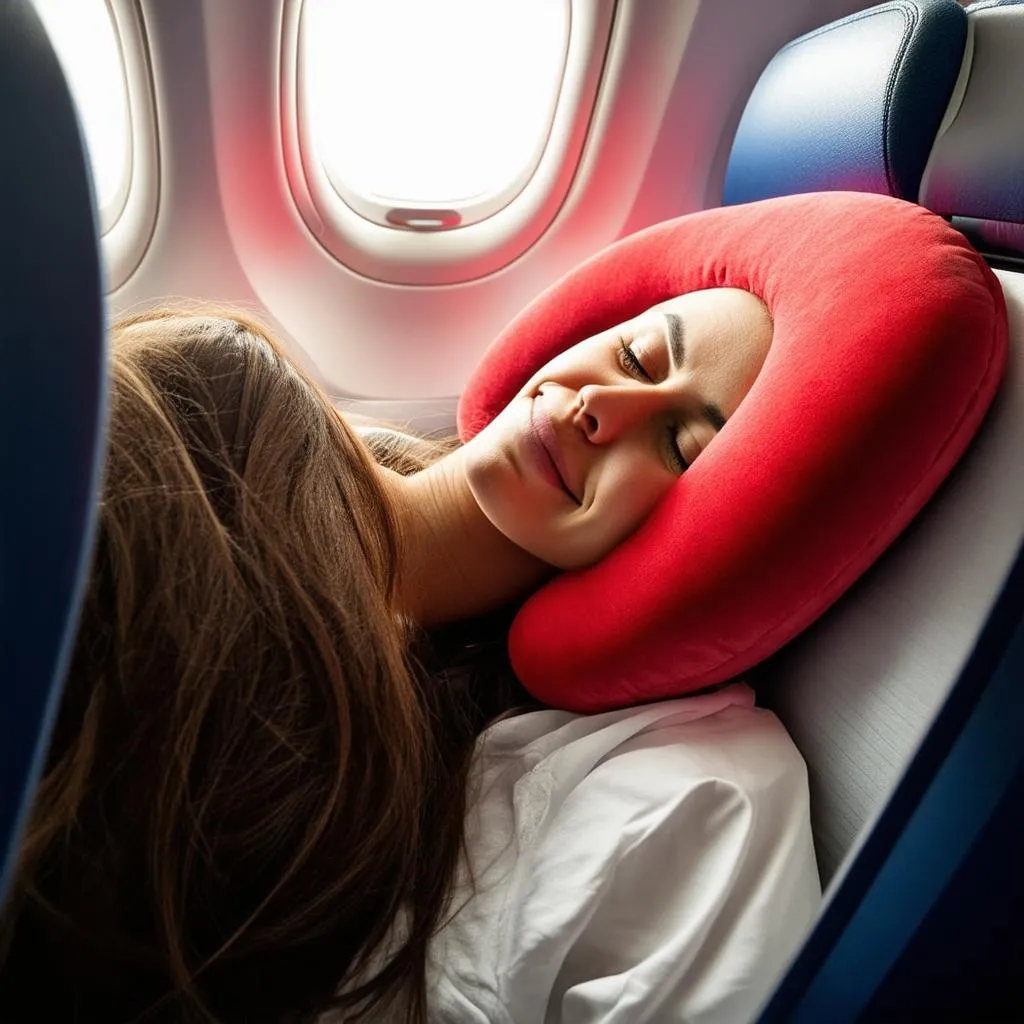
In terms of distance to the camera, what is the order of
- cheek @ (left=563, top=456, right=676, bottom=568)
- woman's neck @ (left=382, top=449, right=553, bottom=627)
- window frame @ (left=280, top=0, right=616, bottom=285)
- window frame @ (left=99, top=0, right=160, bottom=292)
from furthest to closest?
window frame @ (left=280, top=0, right=616, bottom=285) < window frame @ (left=99, top=0, right=160, bottom=292) < woman's neck @ (left=382, top=449, right=553, bottom=627) < cheek @ (left=563, top=456, right=676, bottom=568)

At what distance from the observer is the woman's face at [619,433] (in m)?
0.95

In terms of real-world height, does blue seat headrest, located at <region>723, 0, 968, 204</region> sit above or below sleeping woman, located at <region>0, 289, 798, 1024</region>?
above

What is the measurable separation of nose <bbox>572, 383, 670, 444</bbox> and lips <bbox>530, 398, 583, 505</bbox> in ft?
0.13

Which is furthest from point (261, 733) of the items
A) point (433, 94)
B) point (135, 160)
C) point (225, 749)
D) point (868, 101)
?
point (433, 94)

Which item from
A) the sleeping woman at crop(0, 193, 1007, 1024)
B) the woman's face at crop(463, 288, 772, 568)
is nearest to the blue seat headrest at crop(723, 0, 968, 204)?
the sleeping woman at crop(0, 193, 1007, 1024)

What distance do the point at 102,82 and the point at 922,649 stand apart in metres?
1.59

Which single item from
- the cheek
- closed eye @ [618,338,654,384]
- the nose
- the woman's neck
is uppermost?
closed eye @ [618,338,654,384]

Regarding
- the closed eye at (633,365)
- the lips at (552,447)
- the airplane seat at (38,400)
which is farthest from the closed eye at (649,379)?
the airplane seat at (38,400)

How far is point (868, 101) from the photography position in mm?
1091

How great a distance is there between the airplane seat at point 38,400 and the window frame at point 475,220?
139 cm

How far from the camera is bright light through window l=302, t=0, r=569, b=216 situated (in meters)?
1.66

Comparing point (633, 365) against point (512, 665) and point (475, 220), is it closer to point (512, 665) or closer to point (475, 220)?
point (512, 665)

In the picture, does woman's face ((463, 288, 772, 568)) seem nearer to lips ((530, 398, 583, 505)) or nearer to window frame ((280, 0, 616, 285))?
lips ((530, 398, 583, 505))

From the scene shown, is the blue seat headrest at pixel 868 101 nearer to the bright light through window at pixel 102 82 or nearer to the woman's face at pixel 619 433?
the woman's face at pixel 619 433
